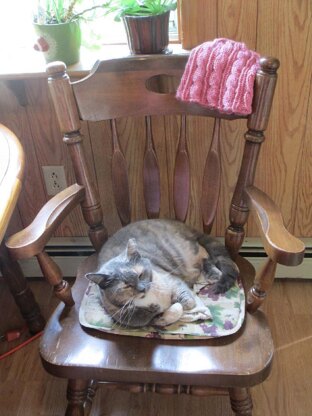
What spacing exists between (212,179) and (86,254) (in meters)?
0.67

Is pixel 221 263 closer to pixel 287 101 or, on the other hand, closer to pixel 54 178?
pixel 287 101

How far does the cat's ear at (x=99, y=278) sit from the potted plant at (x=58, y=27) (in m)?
0.61

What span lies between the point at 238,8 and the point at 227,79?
29 centimetres

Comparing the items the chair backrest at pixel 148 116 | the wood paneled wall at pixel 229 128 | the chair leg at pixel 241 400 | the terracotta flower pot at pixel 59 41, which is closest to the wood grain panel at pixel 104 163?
the wood paneled wall at pixel 229 128

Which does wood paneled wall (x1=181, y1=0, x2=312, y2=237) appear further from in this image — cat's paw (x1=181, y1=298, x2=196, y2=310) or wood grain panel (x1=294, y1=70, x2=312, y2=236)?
cat's paw (x1=181, y1=298, x2=196, y2=310)

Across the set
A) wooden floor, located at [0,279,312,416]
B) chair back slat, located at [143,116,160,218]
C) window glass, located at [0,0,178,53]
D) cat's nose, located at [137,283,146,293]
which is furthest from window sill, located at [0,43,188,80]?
wooden floor, located at [0,279,312,416]

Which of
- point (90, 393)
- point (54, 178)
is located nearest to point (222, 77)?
point (54, 178)

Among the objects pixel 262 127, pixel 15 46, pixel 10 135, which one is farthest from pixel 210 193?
pixel 15 46

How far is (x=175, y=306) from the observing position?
3.27 ft

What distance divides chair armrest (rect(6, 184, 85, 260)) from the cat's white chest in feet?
0.82

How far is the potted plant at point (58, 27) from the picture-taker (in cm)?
113

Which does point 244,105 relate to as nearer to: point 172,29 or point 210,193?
point 210,193

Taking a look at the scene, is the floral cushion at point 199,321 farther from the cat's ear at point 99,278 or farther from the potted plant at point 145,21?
the potted plant at point 145,21

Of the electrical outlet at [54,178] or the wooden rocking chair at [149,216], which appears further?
the electrical outlet at [54,178]
